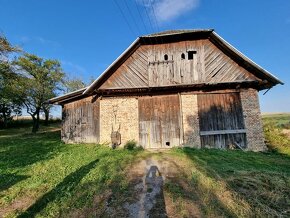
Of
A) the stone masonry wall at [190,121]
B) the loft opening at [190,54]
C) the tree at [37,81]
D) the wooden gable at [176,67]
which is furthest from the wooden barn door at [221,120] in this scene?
the tree at [37,81]

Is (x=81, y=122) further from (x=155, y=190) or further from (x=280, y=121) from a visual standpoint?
(x=280, y=121)

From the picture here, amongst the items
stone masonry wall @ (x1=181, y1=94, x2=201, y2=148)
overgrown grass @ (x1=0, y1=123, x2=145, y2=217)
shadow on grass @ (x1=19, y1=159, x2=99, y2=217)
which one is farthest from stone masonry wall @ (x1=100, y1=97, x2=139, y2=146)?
shadow on grass @ (x1=19, y1=159, x2=99, y2=217)

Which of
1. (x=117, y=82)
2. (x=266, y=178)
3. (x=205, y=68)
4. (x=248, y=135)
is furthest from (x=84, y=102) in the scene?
(x=266, y=178)

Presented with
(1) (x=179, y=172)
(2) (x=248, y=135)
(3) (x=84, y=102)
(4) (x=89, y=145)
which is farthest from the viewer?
(3) (x=84, y=102)

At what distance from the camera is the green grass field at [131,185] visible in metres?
5.86

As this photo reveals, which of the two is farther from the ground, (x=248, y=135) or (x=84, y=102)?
(x=84, y=102)

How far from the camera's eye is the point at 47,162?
32.6 ft

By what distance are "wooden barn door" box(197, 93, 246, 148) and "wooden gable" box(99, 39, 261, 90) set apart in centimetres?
108

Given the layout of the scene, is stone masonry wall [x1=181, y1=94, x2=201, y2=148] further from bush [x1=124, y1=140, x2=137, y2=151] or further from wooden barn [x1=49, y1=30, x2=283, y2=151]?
bush [x1=124, y1=140, x2=137, y2=151]

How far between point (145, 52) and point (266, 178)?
9.41 meters

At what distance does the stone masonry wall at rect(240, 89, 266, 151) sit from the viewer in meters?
12.1

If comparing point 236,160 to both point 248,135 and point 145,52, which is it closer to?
point 248,135

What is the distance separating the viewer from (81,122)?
14.4 metres

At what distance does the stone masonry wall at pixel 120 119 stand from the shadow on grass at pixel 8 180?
5497mm
